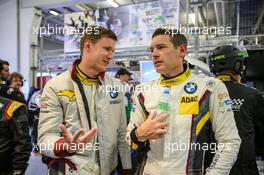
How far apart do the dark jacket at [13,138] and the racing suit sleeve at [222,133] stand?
50.7 inches

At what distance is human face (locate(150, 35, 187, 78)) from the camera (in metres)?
1.76

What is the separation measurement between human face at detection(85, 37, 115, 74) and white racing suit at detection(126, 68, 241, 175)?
391mm

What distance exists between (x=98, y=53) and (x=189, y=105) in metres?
0.65

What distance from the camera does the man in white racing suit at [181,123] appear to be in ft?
5.16

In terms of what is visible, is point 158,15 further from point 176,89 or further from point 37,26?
point 176,89

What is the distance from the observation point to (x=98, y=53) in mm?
1871

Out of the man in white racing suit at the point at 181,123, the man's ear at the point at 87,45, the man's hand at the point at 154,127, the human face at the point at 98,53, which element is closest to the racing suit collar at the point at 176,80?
the man in white racing suit at the point at 181,123

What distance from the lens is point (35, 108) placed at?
611 cm

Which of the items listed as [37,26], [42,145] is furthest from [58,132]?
[37,26]

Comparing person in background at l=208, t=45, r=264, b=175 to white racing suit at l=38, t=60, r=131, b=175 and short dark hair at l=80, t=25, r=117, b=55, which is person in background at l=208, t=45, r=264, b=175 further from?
short dark hair at l=80, t=25, r=117, b=55

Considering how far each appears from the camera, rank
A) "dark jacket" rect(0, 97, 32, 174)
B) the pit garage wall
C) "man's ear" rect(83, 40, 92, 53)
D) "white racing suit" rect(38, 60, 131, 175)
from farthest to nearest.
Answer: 1. the pit garage wall
2. "dark jacket" rect(0, 97, 32, 174)
3. "man's ear" rect(83, 40, 92, 53)
4. "white racing suit" rect(38, 60, 131, 175)

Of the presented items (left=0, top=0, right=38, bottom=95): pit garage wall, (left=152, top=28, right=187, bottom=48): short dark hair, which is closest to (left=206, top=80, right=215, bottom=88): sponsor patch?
(left=152, top=28, right=187, bottom=48): short dark hair

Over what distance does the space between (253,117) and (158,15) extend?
435cm

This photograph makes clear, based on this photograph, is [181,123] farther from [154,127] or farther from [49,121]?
[49,121]
